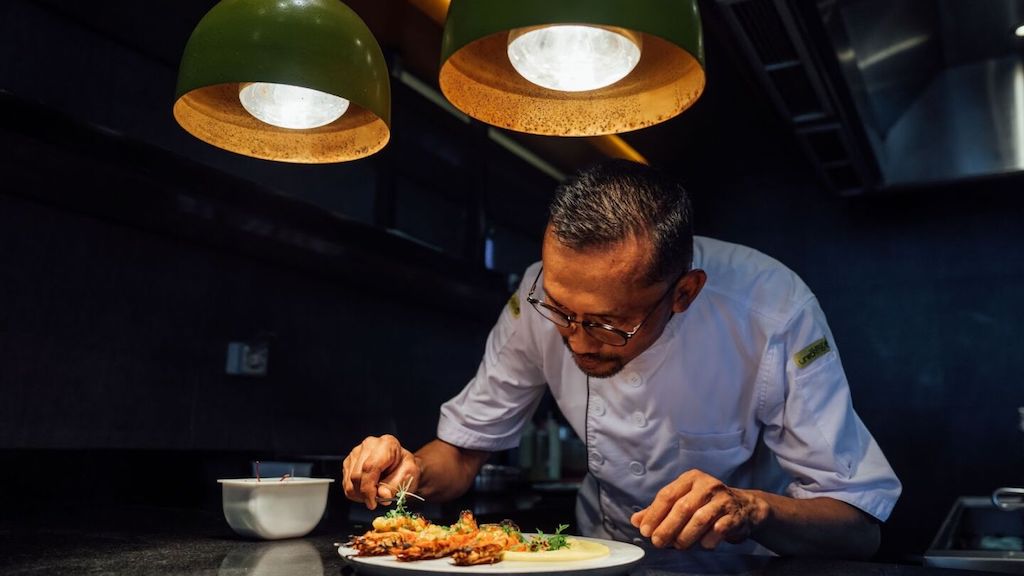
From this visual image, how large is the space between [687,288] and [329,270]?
1.48 metres

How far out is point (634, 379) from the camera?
152cm

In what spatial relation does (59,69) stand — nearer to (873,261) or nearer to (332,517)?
(332,517)

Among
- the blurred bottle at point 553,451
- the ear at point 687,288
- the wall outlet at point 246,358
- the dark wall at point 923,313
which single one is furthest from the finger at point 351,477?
the dark wall at point 923,313

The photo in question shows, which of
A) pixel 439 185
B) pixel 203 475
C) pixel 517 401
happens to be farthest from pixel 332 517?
pixel 439 185

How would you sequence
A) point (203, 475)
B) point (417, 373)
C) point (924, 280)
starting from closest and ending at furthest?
point (203, 475), point (417, 373), point (924, 280)

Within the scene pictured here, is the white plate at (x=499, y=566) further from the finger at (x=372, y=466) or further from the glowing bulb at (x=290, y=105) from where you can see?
the glowing bulb at (x=290, y=105)

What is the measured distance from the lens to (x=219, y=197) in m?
1.99

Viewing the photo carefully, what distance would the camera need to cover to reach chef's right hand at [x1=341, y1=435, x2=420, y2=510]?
1277 millimetres

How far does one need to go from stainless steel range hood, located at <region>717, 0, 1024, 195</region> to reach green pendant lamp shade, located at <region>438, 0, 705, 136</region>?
2.56 ft

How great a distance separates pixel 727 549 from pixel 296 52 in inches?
43.7

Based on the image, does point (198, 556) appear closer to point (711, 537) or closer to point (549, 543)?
point (549, 543)

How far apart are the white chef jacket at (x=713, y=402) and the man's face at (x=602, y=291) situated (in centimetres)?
20

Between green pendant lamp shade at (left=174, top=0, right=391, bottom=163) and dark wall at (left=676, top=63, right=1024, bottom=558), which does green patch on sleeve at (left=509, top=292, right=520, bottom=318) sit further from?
dark wall at (left=676, top=63, right=1024, bottom=558)

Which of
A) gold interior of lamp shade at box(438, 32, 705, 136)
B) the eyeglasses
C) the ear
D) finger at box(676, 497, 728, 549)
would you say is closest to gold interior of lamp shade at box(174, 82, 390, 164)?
gold interior of lamp shade at box(438, 32, 705, 136)
